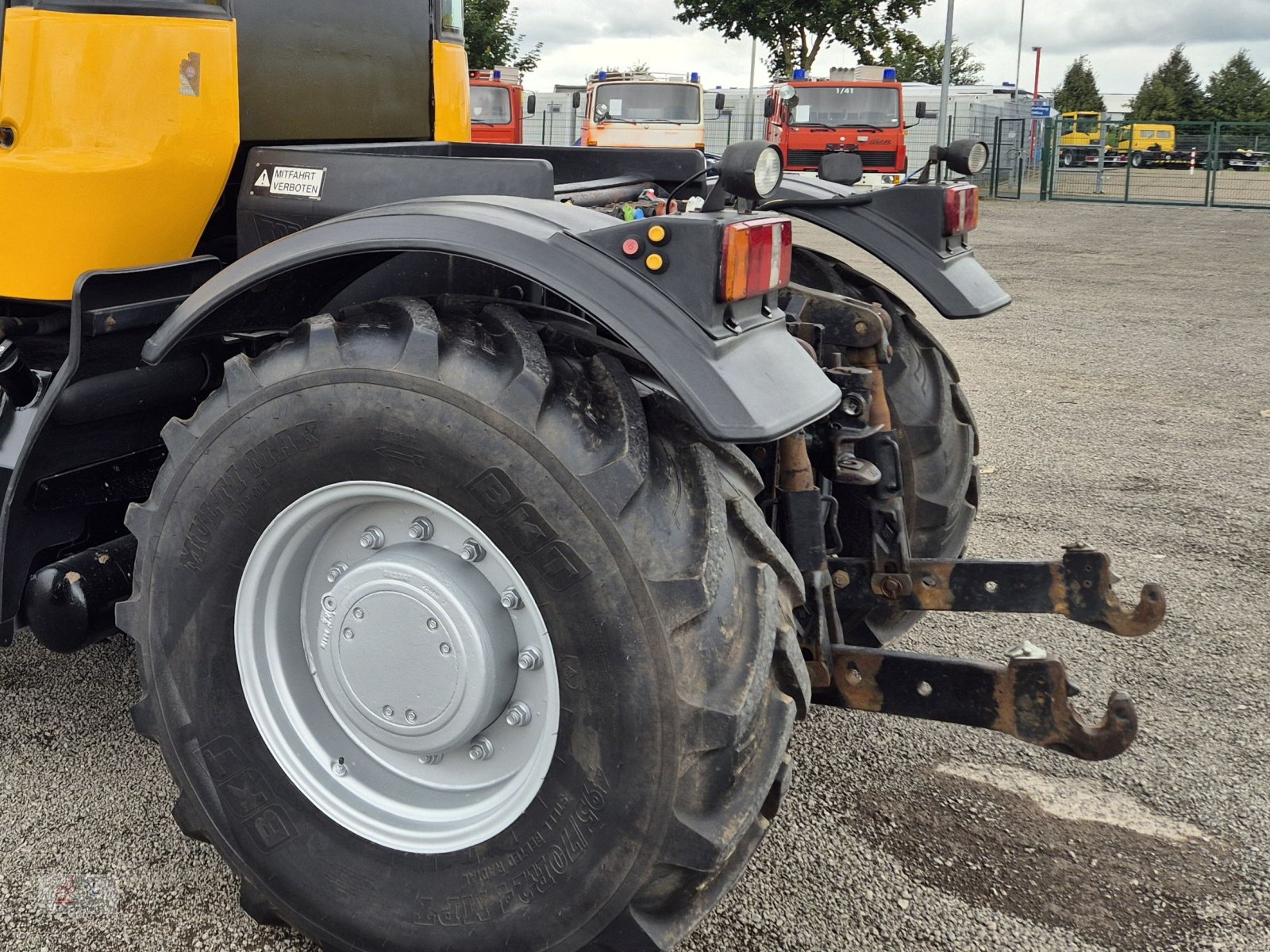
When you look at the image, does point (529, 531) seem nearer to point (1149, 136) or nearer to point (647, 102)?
point (647, 102)

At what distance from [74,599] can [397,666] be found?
0.92 m

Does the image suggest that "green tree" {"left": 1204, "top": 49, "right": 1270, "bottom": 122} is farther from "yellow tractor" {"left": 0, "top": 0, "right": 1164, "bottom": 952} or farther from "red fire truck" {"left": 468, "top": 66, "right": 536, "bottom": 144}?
"yellow tractor" {"left": 0, "top": 0, "right": 1164, "bottom": 952}

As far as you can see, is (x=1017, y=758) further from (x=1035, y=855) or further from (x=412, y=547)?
(x=412, y=547)

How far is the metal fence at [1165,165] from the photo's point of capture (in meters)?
24.4

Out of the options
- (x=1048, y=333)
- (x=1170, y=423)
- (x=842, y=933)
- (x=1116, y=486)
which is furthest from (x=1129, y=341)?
(x=842, y=933)

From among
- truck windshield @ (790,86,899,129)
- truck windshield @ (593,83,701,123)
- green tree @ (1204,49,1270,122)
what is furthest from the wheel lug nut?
green tree @ (1204,49,1270,122)

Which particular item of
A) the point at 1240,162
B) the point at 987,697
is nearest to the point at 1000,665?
the point at 987,697

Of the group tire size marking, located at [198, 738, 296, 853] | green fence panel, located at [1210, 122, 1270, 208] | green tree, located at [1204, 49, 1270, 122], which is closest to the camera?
tire size marking, located at [198, 738, 296, 853]

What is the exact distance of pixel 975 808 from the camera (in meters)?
Answer: 2.82

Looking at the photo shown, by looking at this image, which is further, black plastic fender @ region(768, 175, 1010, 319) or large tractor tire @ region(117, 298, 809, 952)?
black plastic fender @ region(768, 175, 1010, 319)

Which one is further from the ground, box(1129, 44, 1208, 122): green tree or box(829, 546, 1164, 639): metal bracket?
box(1129, 44, 1208, 122): green tree

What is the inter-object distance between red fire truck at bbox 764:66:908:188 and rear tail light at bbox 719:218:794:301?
81.6ft

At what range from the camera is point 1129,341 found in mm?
8961

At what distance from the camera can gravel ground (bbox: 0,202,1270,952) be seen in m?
2.37
